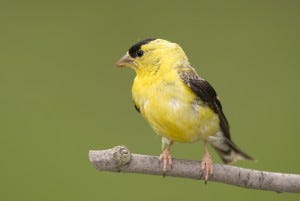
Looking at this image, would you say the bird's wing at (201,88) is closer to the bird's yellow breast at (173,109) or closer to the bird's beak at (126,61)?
the bird's yellow breast at (173,109)

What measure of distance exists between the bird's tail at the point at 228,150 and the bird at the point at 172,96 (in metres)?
0.24

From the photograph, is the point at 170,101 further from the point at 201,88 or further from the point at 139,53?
the point at 139,53

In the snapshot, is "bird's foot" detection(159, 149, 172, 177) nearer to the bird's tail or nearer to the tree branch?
the tree branch

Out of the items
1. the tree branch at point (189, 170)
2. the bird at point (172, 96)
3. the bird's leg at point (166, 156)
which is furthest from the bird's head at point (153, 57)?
the tree branch at point (189, 170)

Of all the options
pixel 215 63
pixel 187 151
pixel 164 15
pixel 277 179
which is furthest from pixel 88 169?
pixel 277 179

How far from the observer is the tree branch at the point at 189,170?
9.16 ft

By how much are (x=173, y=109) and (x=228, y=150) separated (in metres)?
0.66

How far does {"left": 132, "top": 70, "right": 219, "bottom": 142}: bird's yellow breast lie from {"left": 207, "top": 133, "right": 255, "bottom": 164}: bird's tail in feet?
1.25

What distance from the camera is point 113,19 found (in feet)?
20.4

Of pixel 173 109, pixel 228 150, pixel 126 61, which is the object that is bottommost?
pixel 228 150

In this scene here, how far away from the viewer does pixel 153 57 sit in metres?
3.41

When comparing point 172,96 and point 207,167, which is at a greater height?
point 172,96

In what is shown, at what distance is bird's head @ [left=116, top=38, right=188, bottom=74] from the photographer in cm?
339

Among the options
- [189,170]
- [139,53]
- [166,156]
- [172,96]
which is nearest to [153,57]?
[139,53]
